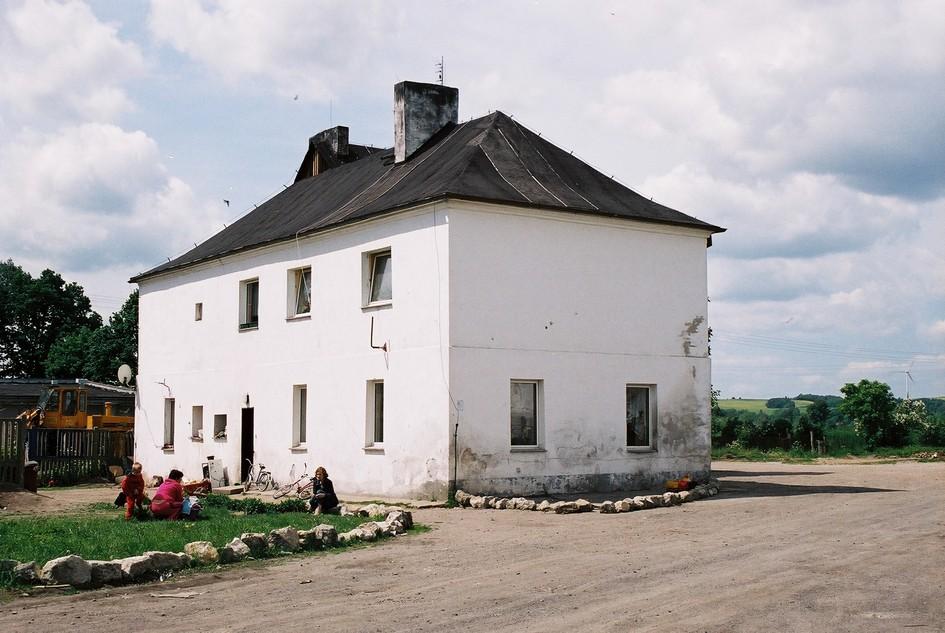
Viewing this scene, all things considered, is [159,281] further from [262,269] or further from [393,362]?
[393,362]

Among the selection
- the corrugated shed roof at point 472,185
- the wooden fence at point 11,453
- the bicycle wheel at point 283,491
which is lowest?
the bicycle wheel at point 283,491

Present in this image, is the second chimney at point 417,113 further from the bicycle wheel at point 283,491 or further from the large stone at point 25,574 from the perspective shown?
the large stone at point 25,574

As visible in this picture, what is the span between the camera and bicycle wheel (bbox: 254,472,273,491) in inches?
1045

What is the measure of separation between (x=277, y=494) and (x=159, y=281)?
38.1 ft

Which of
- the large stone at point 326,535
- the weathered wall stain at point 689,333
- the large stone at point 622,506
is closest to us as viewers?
the large stone at point 326,535

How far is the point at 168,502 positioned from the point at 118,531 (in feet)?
7.08

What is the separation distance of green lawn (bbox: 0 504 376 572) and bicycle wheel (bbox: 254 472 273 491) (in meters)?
7.10

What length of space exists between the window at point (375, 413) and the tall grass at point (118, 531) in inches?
199

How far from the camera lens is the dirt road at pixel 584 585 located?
360 inches

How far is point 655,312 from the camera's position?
81.5ft

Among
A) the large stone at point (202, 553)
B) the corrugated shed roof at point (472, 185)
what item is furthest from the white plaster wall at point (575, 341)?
the large stone at point (202, 553)

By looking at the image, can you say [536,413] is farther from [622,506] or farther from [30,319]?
[30,319]

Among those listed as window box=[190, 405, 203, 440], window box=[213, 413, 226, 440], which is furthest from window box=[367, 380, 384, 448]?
window box=[190, 405, 203, 440]

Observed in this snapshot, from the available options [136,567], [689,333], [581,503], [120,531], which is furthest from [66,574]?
[689,333]
